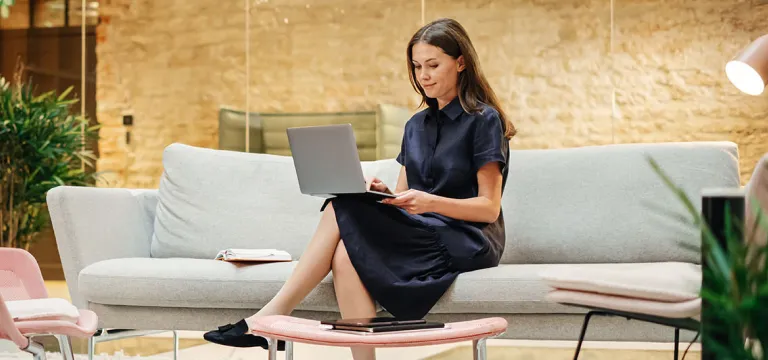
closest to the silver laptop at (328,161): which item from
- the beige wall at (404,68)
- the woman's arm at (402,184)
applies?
the woman's arm at (402,184)

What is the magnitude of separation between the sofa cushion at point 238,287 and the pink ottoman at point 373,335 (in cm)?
49

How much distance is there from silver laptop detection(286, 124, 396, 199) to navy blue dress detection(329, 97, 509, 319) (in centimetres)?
8

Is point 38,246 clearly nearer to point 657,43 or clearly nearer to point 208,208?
point 208,208

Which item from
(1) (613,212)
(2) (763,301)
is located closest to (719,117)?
(1) (613,212)

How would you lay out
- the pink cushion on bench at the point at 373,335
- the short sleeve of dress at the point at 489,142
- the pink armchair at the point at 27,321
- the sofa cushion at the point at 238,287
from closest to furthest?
the pink cushion on bench at the point at 373,335 → the pink armchair at the point at 27,321 → the sofa cushion at the point at 238,287 → the short sleeve of dress at the point at 489,142

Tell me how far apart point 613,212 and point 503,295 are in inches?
26.5

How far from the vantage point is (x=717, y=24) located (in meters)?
4.92

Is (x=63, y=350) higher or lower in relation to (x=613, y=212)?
lower

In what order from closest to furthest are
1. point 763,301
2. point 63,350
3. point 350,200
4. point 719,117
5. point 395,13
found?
1. point 763,301
2. point 63,350
3. point 350,200
4. point 719,117
5. point 395,13

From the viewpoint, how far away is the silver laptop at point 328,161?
2.22 m

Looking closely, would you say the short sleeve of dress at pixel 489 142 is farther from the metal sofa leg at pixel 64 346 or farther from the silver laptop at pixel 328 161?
the metal sofa leg at pixel 64 346

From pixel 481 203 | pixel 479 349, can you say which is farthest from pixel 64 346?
pixel 481 203

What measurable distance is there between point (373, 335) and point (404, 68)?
3834 mm

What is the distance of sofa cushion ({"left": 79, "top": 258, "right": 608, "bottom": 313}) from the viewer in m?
2.36
